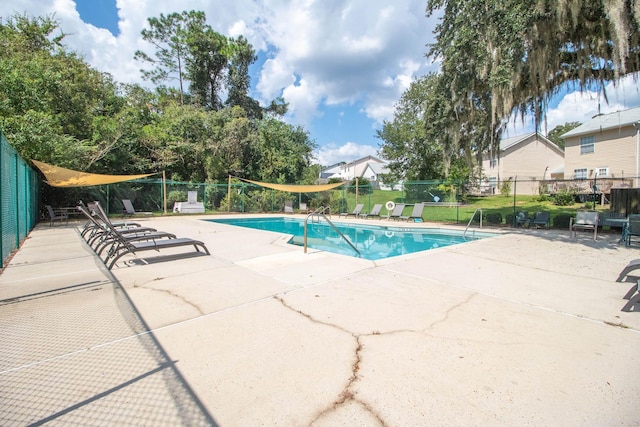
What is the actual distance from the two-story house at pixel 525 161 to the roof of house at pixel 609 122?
520 cm

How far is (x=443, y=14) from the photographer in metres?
10.2

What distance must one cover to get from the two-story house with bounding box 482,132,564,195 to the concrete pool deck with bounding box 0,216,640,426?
26282mm

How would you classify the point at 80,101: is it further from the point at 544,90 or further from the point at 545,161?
the point at 545,161

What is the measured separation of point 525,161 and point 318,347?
3295 cm

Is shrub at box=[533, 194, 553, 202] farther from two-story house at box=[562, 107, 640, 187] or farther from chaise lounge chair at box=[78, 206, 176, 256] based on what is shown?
chaise lounge chair at box=[78, 206, 176, 256]

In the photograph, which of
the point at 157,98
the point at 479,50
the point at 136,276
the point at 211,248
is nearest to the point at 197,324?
the point at 136,276

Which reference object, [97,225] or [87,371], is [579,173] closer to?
[97,225]

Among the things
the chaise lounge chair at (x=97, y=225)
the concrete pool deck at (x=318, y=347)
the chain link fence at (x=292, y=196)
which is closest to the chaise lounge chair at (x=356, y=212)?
the chain link fence at (x=292, y=196)

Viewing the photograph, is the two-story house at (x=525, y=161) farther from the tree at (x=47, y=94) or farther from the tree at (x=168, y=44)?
the tree at (x=168, y=44)

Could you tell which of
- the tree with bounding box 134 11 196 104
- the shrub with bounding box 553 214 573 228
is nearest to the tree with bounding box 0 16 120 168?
the tree with bounding box 134 11 196 104

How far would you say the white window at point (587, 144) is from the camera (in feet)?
68.3

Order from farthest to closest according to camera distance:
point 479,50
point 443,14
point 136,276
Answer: point 443,14 < point 479,50 < point 136,276

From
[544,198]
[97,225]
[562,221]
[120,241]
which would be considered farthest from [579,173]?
[97,225]

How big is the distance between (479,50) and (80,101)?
17.1 m
